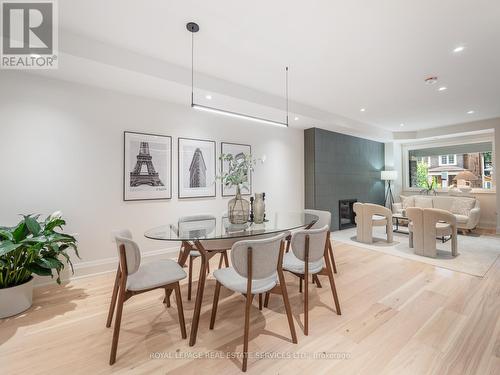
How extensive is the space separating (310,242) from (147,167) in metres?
2.62

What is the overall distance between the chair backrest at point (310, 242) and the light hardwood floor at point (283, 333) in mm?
624

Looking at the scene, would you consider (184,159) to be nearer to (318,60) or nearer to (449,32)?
(318,60)

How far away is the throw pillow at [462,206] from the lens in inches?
200

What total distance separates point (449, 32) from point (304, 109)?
2.25m

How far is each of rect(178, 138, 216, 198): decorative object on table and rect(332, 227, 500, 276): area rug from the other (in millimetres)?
2933

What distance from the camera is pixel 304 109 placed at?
4.27 meters

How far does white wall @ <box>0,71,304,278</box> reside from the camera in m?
2.53

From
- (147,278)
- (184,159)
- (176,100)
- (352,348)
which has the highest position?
(176,100)

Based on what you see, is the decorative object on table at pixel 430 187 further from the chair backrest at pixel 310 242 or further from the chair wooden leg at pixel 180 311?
the chair wooden leg at pixel 180 311

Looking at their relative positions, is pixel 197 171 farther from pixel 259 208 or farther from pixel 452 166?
pixel 452 166

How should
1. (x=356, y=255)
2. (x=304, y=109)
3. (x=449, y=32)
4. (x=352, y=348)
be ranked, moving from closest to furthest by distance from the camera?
1. (x=352, y=348)
2. (x=449, y=32)
3. (x=356, y=255)
4. (x=304, y=109)

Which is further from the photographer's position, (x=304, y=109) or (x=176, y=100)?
(x=304, y=109)

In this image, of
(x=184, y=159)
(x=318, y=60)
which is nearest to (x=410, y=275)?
(x=318, y=60)

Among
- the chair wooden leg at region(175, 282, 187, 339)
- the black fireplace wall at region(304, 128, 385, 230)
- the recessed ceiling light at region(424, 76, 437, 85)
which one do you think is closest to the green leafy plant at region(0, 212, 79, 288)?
the chair wooden leg at region(175, 282, 187, 339)
